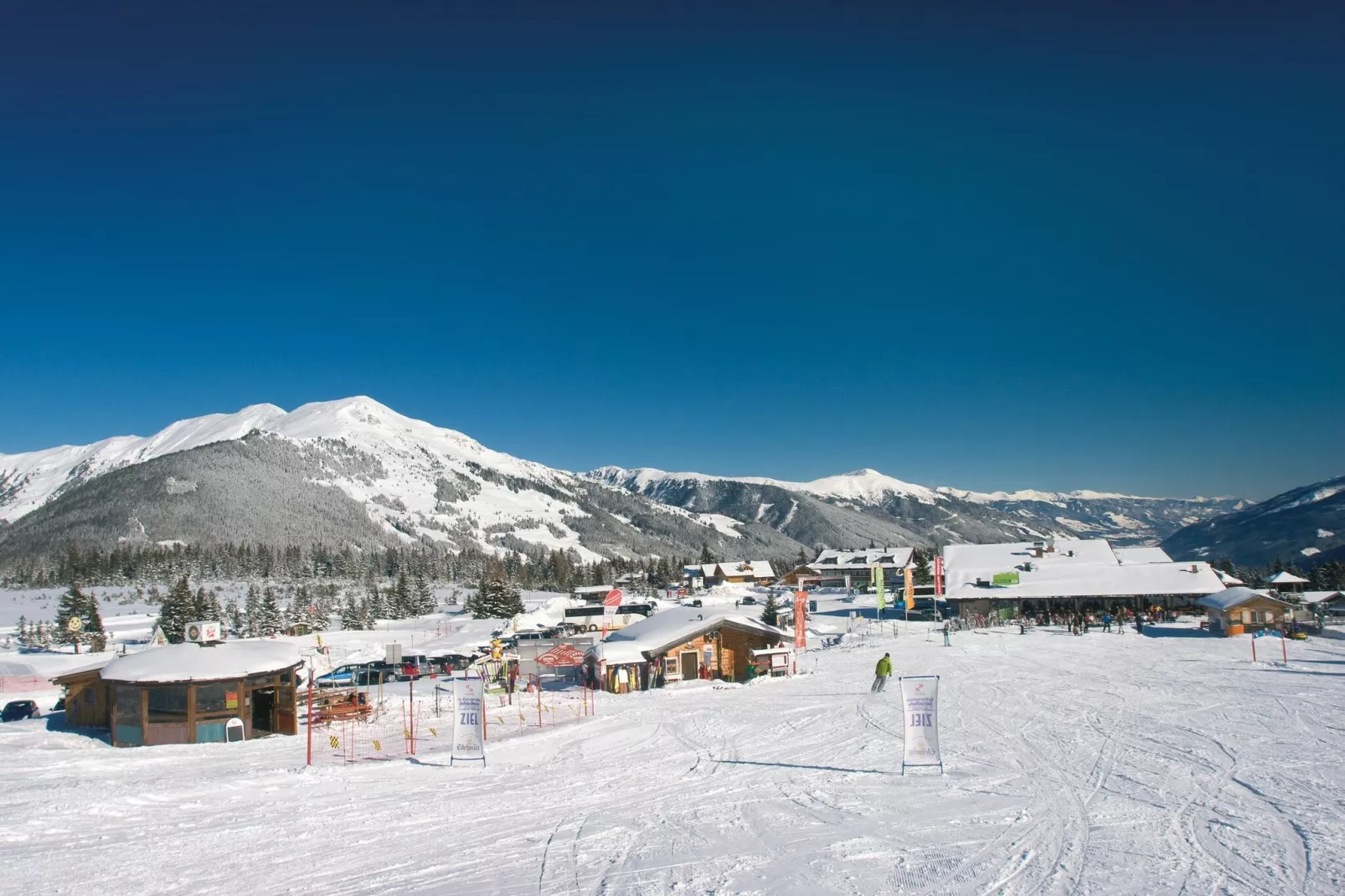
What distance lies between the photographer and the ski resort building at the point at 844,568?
110062 millimetres

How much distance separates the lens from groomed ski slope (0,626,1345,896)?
9.34 meters

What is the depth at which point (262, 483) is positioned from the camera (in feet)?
633

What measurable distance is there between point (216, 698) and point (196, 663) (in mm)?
981

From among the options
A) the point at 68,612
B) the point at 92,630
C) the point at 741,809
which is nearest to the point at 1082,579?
the point at 741,809

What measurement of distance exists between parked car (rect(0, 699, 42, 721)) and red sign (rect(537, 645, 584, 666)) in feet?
52.2

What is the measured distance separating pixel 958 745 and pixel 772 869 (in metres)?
8.40

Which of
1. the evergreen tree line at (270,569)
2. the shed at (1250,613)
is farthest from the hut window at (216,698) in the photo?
the evergreen tree line at (270,569)

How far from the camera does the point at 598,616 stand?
209 ft

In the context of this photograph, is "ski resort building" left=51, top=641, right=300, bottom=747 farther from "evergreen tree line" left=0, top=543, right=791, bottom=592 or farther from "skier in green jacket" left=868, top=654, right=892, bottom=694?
"evergreen tree line" left=0, top=543, right=791, bottom=592

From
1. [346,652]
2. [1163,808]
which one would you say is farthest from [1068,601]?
[1163,808]

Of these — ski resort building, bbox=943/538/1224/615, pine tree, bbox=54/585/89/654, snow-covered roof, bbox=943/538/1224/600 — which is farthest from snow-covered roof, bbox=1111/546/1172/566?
pine tree, bbox=54/585/89/654

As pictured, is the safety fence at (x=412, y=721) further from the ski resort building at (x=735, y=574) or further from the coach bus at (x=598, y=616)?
the ski resort building at (x=735, y=574)

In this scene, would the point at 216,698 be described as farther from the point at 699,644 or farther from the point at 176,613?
the point at 176,613

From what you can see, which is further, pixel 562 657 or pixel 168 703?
pixel 562 657
